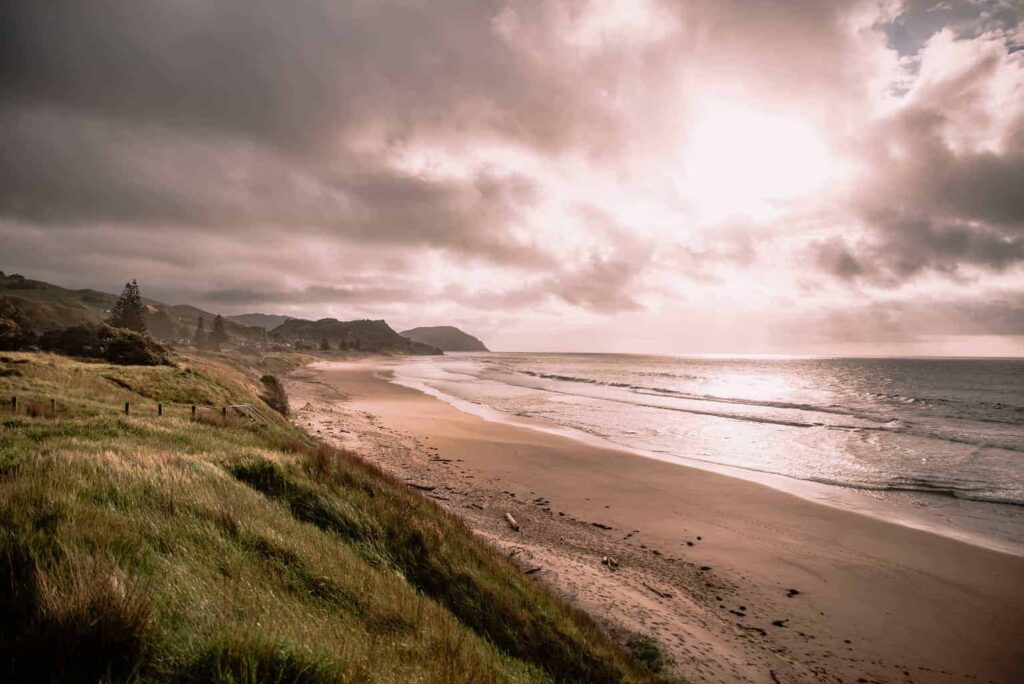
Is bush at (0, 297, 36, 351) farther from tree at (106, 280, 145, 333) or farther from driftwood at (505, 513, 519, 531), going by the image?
tree at (106, 280, 145, 333)

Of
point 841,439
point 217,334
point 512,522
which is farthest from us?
point 217,334

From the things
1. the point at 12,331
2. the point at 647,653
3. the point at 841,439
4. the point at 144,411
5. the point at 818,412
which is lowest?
the point at 647,653

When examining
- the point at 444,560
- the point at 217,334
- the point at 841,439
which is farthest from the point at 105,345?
the point at 217,334

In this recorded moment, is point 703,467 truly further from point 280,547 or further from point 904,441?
point 280,547

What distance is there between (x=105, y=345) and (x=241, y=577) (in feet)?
90.4

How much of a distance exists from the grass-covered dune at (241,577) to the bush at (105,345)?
1626 cm

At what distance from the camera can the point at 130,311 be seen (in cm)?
→ 6300

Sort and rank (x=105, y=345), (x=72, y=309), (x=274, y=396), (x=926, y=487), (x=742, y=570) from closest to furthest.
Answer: (x=742, y=570)
(x=926, y=487)
(x=105, y=345)
(x=274, y=396)
(x=72, y=309)

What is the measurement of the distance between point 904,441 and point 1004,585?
65.4ft

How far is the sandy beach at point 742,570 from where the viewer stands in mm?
7598

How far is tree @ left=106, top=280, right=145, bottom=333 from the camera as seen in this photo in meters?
61.4

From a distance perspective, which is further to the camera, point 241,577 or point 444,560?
point 444,560

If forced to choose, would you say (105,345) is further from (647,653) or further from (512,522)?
(647,653)

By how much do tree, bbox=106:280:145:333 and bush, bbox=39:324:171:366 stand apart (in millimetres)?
46471
